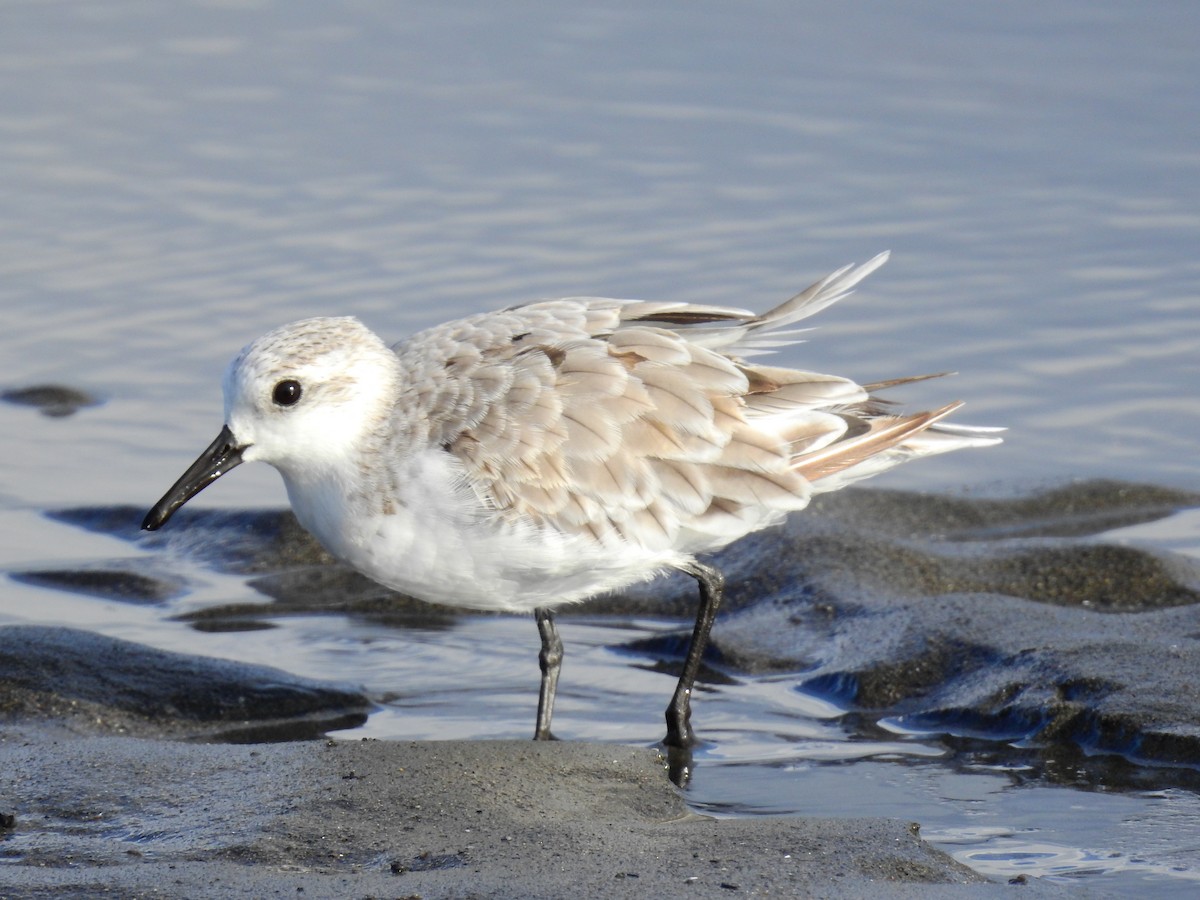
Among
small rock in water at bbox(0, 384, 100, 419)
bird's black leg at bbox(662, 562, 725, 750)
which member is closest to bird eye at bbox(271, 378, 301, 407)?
bird's black leg at bbox(662, 562, 725, 750)

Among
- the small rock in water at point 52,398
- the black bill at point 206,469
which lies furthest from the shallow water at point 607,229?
the black bill at point 206,469

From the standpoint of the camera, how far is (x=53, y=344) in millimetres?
10852

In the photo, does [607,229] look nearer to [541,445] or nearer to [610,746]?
[541,445]

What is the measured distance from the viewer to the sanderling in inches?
239

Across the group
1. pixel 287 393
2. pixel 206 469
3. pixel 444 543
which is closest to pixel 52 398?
pixel 206 469

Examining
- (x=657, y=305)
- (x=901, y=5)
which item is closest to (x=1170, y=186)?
(x=901, y=5)

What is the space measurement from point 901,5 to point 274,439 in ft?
33.4

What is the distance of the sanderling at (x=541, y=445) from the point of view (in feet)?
19.9

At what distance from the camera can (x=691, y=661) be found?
673 cm

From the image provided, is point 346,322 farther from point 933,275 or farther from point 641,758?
point 933,275

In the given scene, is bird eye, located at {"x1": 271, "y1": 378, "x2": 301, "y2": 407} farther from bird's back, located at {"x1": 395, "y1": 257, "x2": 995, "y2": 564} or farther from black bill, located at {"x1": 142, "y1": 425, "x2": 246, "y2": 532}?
bird's back, located at {"x1": 395, "y1": 257, "x2": 995, "y2": 564}

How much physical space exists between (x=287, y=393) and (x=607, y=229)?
602 centimetres

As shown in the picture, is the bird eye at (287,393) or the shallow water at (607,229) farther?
the shallow water at (607,229)

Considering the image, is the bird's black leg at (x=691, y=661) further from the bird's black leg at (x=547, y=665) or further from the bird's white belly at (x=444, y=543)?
the bird's white belly at (x=444, y=543)
